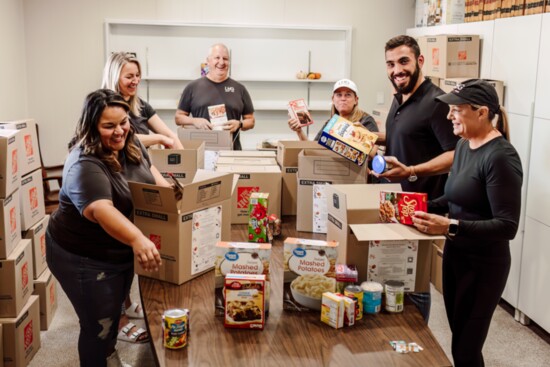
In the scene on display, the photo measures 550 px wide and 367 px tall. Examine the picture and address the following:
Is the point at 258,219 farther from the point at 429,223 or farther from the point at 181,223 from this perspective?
the point at 429,223

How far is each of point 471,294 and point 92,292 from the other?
1.43 m

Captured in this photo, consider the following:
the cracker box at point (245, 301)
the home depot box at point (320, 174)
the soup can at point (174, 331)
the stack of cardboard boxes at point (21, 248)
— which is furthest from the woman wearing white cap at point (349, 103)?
the soup can at point (174, 331)

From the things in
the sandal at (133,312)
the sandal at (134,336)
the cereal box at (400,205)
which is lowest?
the sandal at (134,336)

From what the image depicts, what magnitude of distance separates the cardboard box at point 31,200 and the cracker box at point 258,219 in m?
1.41

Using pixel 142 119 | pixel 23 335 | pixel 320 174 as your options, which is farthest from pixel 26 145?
pixel 320 174

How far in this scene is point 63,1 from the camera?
18.9 feet

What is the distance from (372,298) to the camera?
2033 mm

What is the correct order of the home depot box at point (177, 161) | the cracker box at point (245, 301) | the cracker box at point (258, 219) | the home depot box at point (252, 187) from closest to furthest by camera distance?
1. the cracker box at point (245, 301)
2. the cracker box at point (258, 219)
3. the home depot box at point (252, 187)
4. the home depot box at point (177, 161)

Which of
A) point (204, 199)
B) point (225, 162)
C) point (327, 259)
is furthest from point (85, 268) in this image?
point (225, 162)

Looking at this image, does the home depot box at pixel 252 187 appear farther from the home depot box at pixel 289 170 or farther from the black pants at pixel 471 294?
the black pants at pixel 471 294

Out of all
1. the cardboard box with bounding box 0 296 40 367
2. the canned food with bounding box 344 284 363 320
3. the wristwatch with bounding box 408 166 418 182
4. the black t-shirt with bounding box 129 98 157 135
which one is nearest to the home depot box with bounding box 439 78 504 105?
the wristwatch with bounding box 408 166 418 182

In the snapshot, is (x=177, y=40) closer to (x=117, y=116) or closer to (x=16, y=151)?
(x=16, y=151)

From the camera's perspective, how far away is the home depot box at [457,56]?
4.27 meters

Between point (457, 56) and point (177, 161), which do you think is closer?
point (177, 161)
